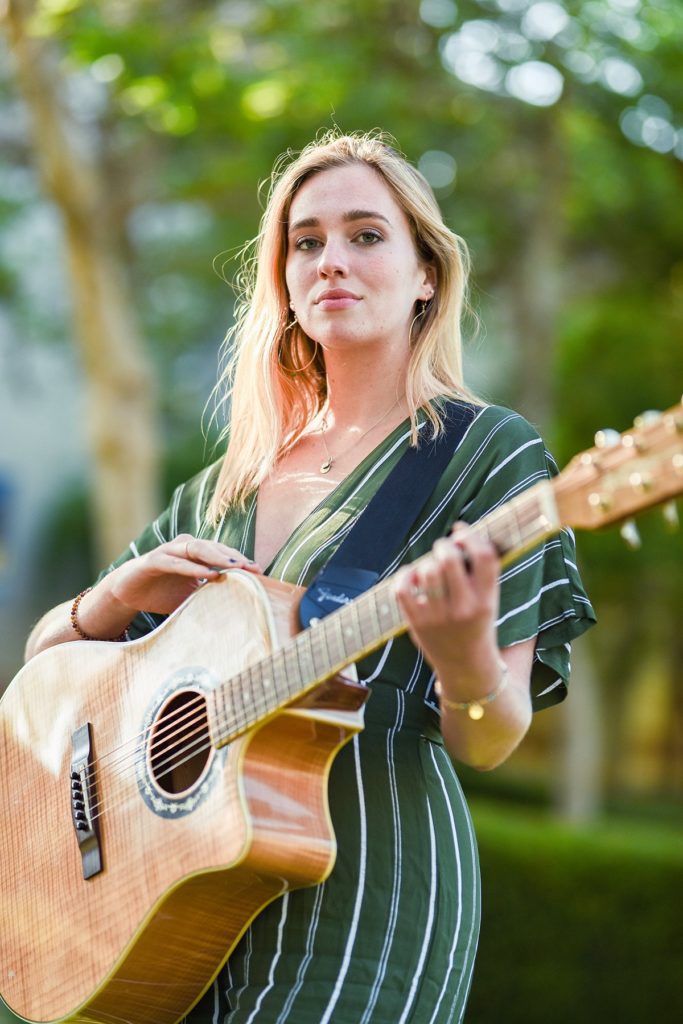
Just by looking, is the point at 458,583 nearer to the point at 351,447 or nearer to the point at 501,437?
the point at 501,437

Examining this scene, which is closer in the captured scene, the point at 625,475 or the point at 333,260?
the point at 625,475

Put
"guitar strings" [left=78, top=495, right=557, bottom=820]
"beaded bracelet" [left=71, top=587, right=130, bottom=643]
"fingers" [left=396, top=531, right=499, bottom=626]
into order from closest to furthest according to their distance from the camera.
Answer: "fingers" [left=396, top=531, right=499, bottom=626] < "guitar strings" [left=78, top=495, right=557, bottom=820] < "beaded bracelet" [left=71, top=587, right=130, bottom=643]

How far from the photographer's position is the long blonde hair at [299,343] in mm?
2855

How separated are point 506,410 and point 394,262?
393mm

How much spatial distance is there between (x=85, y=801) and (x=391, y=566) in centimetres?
Answer: 74

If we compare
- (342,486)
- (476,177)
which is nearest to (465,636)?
(342,486)

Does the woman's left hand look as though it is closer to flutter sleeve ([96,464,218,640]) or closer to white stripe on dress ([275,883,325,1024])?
white stripe on dress ([275,883,325,1024])

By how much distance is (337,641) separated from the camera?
7.29 feet

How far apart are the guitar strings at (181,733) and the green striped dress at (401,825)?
19 centimetres

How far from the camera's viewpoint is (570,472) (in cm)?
206

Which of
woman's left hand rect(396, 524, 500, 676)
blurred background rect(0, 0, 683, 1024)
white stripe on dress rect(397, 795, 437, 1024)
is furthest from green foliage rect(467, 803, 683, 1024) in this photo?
woman's left hand rect(396, 524, 500, 676)

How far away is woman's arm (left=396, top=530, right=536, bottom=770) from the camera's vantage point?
6.77 ft

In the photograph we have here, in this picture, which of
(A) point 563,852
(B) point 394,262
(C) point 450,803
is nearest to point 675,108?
(A) point 563,852

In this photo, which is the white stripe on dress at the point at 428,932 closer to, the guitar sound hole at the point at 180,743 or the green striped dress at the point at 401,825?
the green striped dress at the point at 401,825
